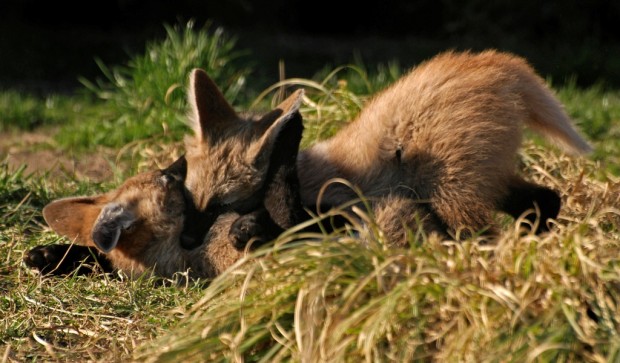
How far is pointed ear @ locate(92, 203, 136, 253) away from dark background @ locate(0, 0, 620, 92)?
4.97 meters

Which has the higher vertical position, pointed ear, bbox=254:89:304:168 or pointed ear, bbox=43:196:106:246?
pointed ear, bbox=254:89:304:168

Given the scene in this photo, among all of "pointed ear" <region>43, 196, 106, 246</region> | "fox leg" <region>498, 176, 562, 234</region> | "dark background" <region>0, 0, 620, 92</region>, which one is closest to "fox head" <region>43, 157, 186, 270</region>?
"pointed ear" <region>43, 196, 106, 246</region>

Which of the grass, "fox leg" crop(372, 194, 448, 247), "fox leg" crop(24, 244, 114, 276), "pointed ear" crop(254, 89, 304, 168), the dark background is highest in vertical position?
"pointed ear" crop(254, 89, 304, 168)

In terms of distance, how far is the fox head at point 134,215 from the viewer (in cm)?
410

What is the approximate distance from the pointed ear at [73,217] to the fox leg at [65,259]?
6cm

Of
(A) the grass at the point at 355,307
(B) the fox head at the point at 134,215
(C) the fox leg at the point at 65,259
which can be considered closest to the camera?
(A) the grass at the point at 355,307

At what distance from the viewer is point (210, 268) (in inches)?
162

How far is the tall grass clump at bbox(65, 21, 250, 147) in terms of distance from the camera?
6.26 m

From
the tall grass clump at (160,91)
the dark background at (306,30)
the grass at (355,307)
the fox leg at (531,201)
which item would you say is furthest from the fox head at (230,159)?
the dark background at (306,30)

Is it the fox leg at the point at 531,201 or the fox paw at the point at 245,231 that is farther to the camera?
the fox leg at the point at 531,201

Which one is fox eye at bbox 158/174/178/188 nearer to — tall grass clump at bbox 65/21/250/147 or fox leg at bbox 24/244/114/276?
fox leg at bbox 24/244/114/276

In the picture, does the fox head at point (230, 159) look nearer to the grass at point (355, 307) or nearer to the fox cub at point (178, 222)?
the fox cub at point (178, 222)

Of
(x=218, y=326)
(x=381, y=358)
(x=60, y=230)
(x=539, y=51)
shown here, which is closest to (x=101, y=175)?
(x=60, y=230)

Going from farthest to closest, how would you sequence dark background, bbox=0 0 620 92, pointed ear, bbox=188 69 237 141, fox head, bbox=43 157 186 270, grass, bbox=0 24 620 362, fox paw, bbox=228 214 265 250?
1. dark background, bbox=0 0 620 92
2. pointed ear, bbox=188 69 237 141
3. fox head, bbox=43 157 186 270
4. fox paw, bbox=228 214 265 250
5. grass, bbox=0 24 620 362
